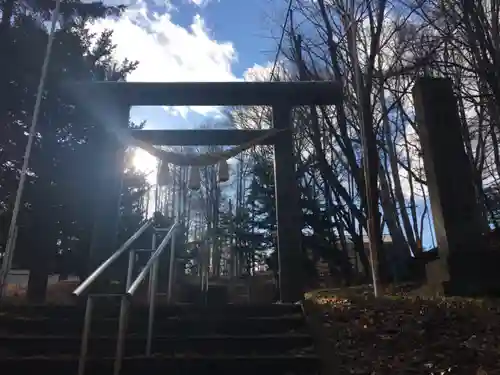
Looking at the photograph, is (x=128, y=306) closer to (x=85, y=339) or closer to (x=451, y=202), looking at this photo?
(x=85, y=339)

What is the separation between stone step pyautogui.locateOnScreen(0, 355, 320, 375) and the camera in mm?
3928

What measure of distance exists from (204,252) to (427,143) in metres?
4.05

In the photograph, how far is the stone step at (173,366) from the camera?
3.93 meters

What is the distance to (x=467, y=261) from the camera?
17.7 ft

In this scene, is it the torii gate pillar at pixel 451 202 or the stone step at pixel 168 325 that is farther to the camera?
the torii gate pillar at pixel 451 202

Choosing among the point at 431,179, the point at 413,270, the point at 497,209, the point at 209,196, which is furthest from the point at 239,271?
the point at 431,179

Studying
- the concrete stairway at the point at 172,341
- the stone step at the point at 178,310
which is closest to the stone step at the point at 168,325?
the concrete stairway at the point at 172,341

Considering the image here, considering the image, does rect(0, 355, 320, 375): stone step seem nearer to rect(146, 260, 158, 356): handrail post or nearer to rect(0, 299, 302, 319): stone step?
rect(146, 260, 158, 356): handrail post

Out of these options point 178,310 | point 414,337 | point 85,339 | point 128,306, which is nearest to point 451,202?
point 414,337

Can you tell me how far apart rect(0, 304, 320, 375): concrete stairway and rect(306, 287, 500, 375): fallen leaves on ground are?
1.15 feet

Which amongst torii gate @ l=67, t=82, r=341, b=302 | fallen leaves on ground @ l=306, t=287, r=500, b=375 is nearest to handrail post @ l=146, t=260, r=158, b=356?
fallen leaves on ground @ l=306, t=287, r=500, b=375

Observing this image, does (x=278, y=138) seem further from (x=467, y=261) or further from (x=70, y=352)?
(x=70, y=352)

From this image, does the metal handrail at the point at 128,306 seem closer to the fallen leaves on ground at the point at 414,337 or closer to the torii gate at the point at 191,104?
the fallen leaves on ground at the point at 414,337

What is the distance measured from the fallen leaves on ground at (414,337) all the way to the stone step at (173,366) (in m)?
0.36
